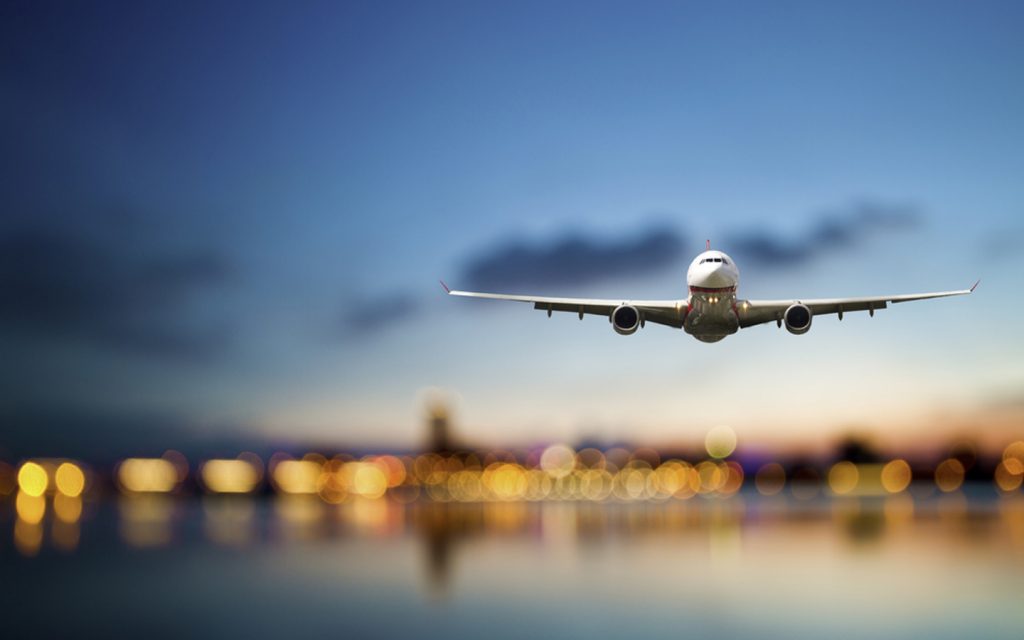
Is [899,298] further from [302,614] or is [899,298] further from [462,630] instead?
[302,614]

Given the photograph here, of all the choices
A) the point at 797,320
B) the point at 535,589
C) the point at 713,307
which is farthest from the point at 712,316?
the point at 535,589

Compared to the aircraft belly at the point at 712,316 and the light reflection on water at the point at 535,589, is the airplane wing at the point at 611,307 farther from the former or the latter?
the light reflection on water at the point at 535,589

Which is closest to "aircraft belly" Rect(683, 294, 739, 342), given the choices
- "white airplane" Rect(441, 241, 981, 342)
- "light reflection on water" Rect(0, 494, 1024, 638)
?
"white airplane" Rect(441, 241, 981, 342)

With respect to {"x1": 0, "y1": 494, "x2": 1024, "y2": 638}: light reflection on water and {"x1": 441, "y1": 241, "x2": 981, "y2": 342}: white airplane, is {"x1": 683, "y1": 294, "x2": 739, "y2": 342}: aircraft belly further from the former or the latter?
{"x1": 0, "y1": 494, "x2": 1024, "y2": 638}: light reflection on water

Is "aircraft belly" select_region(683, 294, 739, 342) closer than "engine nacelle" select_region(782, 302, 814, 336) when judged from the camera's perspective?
No

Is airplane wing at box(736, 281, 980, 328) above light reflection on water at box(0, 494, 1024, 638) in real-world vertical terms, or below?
above

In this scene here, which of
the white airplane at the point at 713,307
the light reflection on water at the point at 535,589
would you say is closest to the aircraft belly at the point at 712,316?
the white airplane at the point at 713,307
